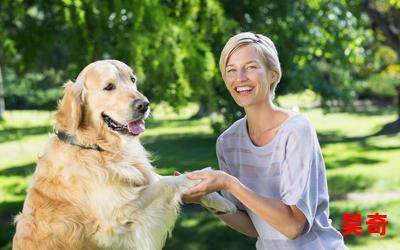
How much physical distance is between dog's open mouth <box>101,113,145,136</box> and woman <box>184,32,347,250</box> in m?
0.46

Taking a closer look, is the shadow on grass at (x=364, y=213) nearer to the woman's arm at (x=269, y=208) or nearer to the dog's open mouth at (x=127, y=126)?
the dog's open mouth at (x=127, y=126)

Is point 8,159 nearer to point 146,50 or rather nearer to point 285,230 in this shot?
point 146,50

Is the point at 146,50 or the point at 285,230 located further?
the point at 146,50

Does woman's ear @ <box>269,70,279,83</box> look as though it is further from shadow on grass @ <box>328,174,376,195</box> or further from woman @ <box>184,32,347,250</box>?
shadow on grass @ <box>328,174,376,195</box>

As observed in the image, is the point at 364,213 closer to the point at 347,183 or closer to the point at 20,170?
the point at 347,183

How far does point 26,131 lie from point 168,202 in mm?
19391

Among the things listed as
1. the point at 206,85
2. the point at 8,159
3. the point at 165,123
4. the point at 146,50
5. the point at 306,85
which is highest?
the point at 146,50

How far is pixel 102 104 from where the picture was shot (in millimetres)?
3311

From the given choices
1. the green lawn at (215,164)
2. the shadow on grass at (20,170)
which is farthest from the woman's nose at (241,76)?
the shadow on grass at (20,170)

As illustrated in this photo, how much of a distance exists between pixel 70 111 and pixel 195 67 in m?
3.10

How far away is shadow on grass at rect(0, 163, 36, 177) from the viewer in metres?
11.9

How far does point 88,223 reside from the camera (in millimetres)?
3115

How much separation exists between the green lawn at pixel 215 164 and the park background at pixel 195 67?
0.08ft

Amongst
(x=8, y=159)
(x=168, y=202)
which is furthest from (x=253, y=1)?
(x=168, y=202)
